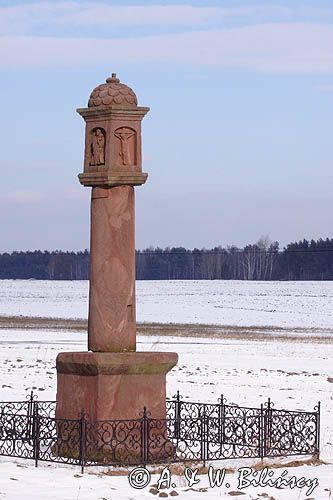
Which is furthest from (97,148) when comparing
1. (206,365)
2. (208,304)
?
(208,304)

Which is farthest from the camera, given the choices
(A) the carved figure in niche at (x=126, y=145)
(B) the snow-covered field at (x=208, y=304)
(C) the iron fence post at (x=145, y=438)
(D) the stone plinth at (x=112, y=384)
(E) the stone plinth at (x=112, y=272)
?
(B) the snow-covered field at (x=208, y=304)

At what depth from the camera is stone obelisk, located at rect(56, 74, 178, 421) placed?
1769 cm

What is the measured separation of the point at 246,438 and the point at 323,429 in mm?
2531

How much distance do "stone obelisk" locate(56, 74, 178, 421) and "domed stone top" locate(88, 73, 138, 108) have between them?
16 millimetres

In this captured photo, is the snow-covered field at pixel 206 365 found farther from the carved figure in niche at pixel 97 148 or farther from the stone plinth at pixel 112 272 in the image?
the carved figure in niche at pixel 97 148

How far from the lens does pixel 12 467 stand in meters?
16.6

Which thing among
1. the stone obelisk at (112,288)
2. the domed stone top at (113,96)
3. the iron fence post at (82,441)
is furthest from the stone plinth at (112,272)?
the iron fence post at (82,441)

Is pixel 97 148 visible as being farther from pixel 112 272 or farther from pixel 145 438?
pixel 145 438

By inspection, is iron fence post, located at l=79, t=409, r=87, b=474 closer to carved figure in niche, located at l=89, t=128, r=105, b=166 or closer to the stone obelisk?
the stone obelisk

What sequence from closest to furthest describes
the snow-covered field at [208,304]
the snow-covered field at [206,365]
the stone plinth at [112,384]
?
the snow-covered field at [206,365], the stone plinth at [112,384], the snow-covered field at [208,304]

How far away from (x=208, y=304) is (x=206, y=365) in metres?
47.5

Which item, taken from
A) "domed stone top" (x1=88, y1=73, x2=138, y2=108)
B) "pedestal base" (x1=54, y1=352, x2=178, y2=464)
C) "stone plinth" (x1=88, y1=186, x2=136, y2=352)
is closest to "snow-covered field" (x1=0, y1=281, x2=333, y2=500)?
"pedestal base" (x1=54, y1=352, x2=178, y2=464)

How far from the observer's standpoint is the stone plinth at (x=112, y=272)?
18.2m

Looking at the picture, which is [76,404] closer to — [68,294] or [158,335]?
[158,335]
